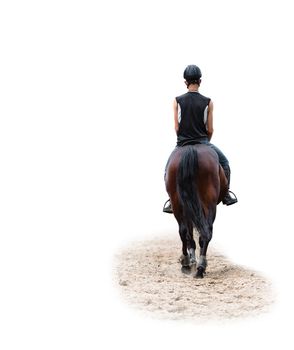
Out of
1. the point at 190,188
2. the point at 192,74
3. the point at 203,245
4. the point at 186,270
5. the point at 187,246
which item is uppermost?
the point at 192,74

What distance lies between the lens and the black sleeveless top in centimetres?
1155

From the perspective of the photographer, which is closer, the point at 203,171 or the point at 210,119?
the point at 203,171

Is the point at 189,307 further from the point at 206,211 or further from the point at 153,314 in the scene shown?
the point at 206,211

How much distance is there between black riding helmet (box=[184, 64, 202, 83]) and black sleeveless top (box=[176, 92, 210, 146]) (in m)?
0.21

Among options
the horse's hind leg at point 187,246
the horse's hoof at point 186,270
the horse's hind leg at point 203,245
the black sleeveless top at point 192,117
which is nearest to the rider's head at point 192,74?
the black sleeveless top at point 192,117

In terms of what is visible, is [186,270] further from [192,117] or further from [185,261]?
[192,117]

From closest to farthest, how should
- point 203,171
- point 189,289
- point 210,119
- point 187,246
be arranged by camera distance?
point 189,289
point 203,171
point 210,119
point 187,246

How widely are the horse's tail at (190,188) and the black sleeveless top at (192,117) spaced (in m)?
0.24

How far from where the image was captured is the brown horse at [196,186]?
11.3 m

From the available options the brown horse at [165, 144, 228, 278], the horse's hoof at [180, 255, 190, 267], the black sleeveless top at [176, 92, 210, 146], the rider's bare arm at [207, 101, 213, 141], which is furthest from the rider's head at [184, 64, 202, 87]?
the horse's hoof at [180, 255, 190, 267]

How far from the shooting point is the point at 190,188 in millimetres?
11289

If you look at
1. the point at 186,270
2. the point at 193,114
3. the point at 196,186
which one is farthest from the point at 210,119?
the point at 186,270

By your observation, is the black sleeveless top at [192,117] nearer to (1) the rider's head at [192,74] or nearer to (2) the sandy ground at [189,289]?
(1) the rider's head at [192,74]

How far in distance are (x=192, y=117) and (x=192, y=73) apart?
654mm
